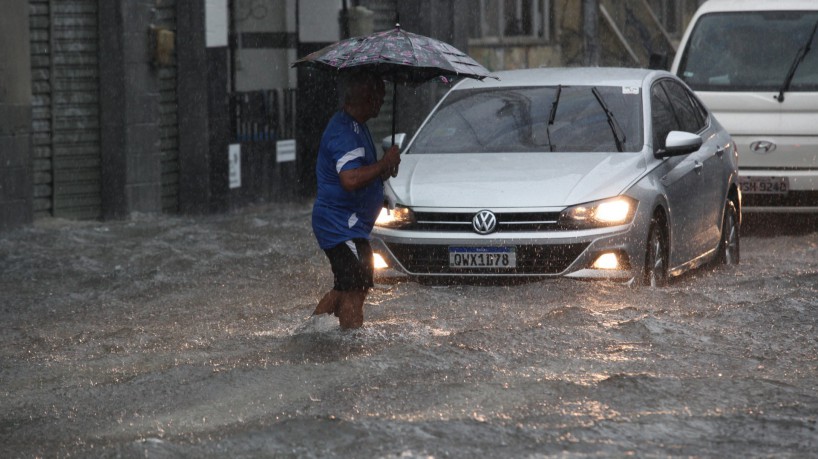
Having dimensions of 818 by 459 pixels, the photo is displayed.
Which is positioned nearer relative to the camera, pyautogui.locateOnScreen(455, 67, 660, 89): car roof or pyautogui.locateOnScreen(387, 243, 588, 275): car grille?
pyautogui.locateOnScreen(387, 243, 588, 275): car grille

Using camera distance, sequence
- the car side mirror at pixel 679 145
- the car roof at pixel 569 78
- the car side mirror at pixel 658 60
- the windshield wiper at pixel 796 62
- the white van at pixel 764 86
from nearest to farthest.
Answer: the car side mirror at pixel 679 145 < the car roof at pixel 569 78 < the white van at pixel 764 86 < the windshield wiper at pixel 796 62 < the car side mirror at pixel 658 60

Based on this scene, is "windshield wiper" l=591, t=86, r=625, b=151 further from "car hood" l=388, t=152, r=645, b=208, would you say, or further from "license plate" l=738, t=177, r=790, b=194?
"license plate" l=738, t=177, r=790, b=194

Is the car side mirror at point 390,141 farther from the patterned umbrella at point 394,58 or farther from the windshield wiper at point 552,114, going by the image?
the patterned umbrella at point 394,58

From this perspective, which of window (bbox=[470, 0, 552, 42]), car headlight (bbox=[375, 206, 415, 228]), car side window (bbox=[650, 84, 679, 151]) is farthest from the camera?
window (bbox=[470, 0, 552, 42])

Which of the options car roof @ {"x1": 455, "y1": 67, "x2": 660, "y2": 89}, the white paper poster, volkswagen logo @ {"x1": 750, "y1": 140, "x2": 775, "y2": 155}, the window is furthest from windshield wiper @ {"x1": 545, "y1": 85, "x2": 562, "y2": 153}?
the window

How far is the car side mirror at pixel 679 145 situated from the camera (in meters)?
10.7

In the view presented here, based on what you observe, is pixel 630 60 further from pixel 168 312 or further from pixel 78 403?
pixel 78 403

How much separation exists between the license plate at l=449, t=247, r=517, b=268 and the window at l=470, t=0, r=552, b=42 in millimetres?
15661

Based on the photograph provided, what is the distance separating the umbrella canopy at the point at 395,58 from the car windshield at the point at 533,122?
84.6 inches

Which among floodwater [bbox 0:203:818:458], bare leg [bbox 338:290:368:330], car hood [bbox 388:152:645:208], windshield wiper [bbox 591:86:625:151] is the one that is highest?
windshield wiper [bbox 591:86:625:151]

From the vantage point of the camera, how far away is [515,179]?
10.2m

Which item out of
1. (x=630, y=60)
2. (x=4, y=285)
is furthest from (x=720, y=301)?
(x=630, y=60)

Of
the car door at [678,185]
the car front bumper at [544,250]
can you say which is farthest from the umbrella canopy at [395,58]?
the car door at [678,185]

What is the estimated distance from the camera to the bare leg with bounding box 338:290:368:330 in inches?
344
